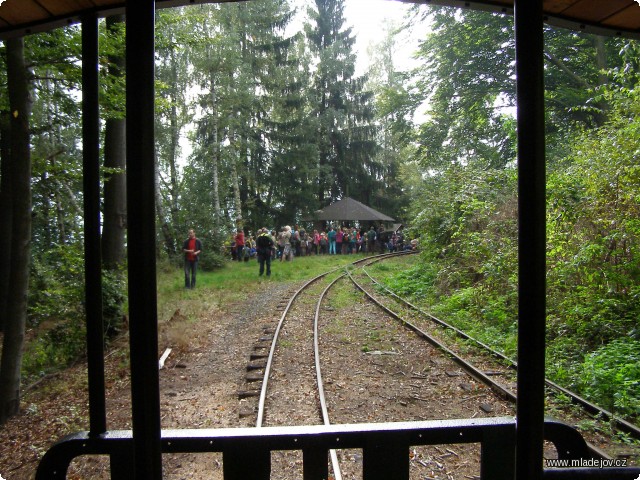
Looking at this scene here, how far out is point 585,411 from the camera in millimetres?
4523

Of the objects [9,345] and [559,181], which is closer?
[9,345]

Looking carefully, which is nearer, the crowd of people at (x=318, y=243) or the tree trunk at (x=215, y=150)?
the crowd of people at (x=318, y=243)

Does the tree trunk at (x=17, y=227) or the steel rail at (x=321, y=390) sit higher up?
the tree trunk at (x=17, y=227)

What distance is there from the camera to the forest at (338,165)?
5980mm

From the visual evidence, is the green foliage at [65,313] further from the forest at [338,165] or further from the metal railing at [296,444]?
the metal railing at [296,444]

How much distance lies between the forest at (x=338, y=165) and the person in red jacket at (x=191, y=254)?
2.71 metres

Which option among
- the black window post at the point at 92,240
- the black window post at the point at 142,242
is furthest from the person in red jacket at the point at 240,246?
the black window post at the point at 142,242

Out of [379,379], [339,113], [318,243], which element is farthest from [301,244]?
[379,379]

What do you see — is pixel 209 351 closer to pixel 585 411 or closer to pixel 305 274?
pixel 585 411

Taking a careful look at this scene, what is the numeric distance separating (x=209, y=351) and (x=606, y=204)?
7.07 meters

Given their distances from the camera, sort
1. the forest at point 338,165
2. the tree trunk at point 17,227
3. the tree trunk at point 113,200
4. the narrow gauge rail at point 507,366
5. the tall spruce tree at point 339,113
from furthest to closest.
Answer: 1. the tall spruce tree at point 339,113
2. the tree trunk at point 113,200
3. the forest at point 338,165
4. the tree trunk at point 17,227
5. the narrow gauge rail at point 507,366

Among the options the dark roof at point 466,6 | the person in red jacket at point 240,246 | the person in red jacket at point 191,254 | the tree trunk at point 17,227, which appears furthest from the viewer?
the person in red jacket at point 240,246

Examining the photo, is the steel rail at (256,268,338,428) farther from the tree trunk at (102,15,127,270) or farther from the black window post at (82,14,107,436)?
the tree trunk at (102,15,127,270)

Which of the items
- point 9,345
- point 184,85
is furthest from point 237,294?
point 184,85
